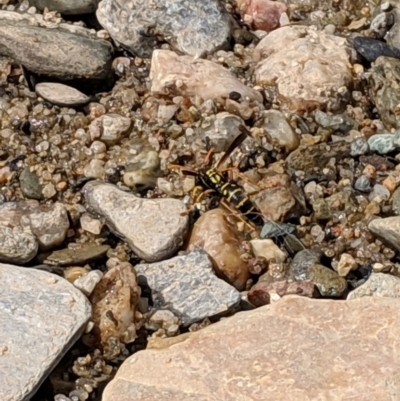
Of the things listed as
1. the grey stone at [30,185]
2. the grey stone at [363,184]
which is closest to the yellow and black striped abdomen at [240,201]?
the grey stone at [363,184]

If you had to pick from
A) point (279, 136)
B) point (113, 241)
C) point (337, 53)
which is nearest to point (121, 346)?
point (113, 241)

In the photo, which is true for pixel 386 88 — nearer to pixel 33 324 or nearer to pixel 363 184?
pixel 363 184

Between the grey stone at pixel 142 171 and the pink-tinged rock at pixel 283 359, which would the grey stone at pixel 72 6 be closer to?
the grey stone at pixel 142 171

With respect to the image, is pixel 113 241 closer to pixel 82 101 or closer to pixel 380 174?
pixel 82 101

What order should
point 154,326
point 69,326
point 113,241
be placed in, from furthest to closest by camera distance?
point 113,241, point 154,326, point 69,326

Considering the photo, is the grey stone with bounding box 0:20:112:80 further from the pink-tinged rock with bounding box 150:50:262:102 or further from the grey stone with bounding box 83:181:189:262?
the grey stone with bounding box 83:181:189:262

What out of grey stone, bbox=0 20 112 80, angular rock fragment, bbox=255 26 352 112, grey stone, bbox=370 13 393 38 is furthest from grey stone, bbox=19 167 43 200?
grey stone, bbox=370 13 393 38
